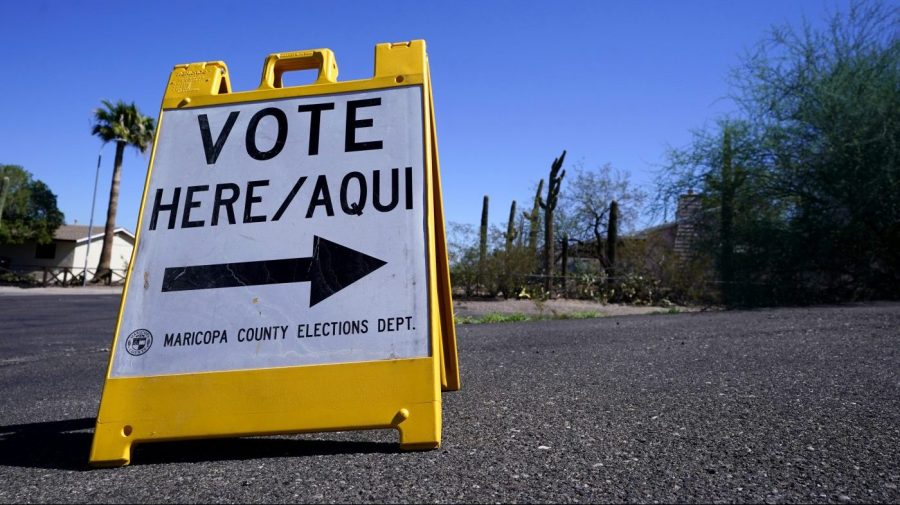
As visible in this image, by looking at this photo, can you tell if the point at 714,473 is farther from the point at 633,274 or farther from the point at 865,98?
the point at 633,274

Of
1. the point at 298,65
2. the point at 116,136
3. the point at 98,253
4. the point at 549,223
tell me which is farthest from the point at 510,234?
the point at 98,253

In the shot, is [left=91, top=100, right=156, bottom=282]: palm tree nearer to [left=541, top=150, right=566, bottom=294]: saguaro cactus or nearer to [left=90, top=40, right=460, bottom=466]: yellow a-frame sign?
[left=541, top=150, right=566, bottom=294]: saguaro cactus

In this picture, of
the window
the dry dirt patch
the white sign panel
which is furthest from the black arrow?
the window

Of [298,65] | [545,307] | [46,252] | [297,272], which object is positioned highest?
[46,252]

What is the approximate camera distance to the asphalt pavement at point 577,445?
257cm

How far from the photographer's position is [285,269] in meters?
3.34

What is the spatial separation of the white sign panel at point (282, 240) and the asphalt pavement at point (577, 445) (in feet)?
1.56

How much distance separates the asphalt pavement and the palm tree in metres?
36.2

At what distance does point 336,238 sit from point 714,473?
190 cm

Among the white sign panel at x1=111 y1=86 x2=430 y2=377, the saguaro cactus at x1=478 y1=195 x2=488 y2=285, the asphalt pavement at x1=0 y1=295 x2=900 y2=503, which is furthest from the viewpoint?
the saguaro cactus at x1=478 y1=195 x2=488 y2=285

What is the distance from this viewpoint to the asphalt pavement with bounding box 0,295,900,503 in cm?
257

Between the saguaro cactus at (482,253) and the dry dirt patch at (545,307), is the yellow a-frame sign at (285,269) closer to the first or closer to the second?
the dry dirt patch at (545,307)

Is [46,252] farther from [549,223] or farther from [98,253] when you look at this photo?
[549,223]

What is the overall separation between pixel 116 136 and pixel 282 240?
4140 centimetres
